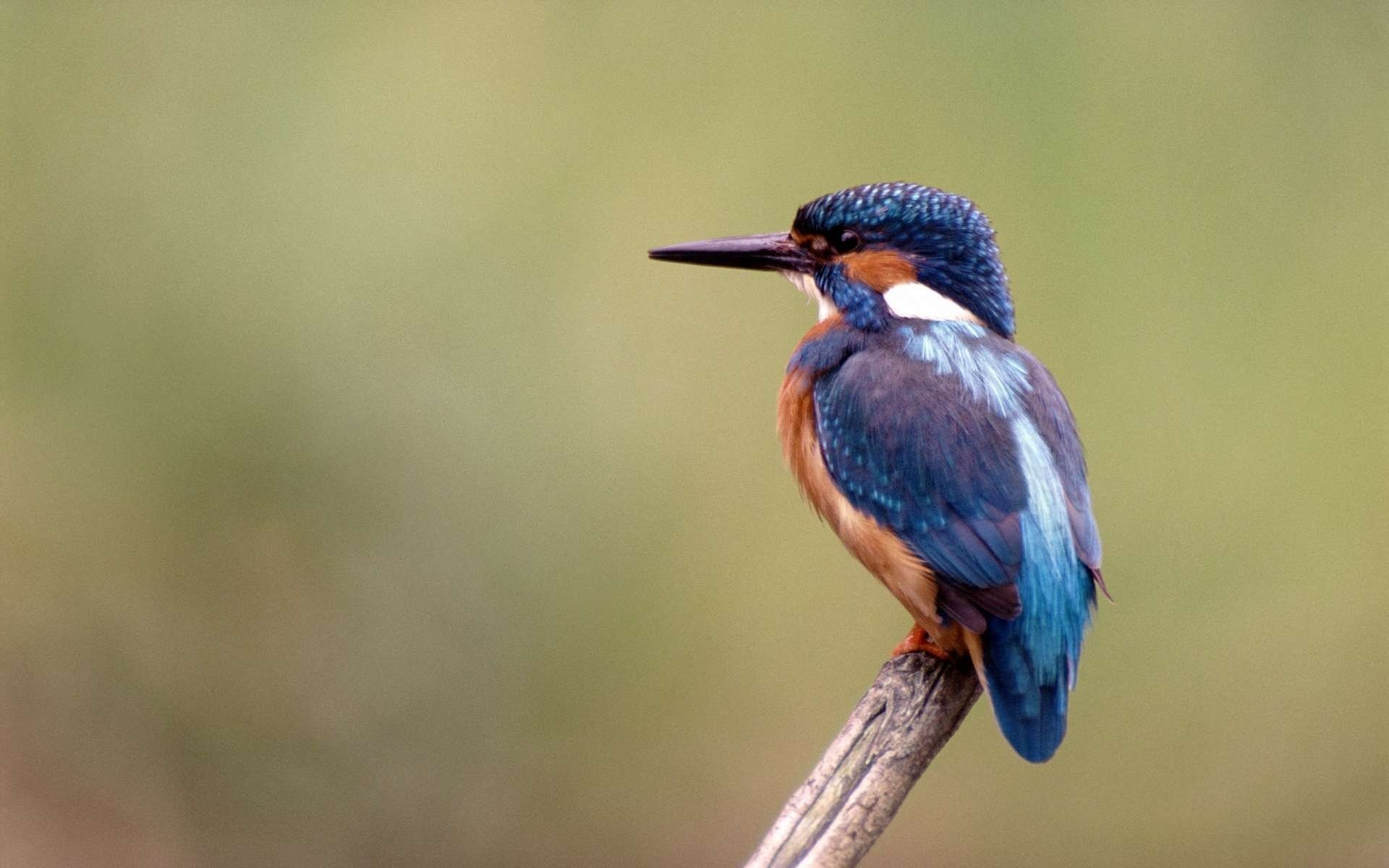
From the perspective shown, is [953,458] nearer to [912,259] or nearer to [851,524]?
[851,524]

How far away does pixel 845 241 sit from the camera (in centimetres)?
214

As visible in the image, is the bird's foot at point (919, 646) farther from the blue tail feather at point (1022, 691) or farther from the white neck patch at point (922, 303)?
the white neck patch at point (922, 303)

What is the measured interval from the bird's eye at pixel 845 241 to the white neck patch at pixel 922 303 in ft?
0.29

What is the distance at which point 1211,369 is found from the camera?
3.00m

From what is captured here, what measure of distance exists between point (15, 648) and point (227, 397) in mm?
701

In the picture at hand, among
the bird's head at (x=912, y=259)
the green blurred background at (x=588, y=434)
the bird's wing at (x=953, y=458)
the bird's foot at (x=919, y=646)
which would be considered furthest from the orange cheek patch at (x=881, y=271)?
the green blurred background at (x=588, y=434)

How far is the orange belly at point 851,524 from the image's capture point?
1.84 metres

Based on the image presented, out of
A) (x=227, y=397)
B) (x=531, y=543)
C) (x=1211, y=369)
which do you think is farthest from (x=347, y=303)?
(x=1211, y=369)

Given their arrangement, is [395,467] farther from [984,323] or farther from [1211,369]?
[1211,369]

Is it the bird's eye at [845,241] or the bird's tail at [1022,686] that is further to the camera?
the bird's eye at [845,241]

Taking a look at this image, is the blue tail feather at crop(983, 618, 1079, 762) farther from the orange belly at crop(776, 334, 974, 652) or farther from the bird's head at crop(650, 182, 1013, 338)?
the bird's head at crop(650, 182, 1013, 338)

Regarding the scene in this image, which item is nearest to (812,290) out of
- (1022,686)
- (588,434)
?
(1022,686)

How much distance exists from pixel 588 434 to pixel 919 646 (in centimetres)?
121

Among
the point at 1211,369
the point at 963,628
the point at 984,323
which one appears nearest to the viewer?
the point at 963,628
